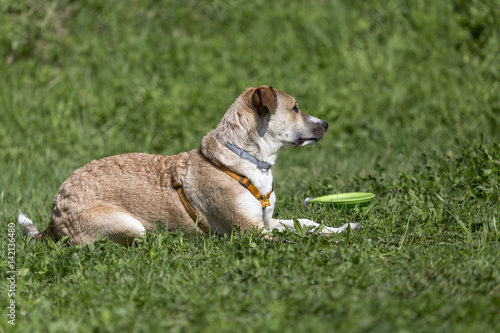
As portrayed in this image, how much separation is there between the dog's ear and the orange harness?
0.66 metres

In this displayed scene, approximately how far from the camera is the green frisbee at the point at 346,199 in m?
5.45

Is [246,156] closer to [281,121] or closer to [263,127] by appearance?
[263,127]

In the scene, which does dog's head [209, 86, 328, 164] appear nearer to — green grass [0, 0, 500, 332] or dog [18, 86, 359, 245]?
dog [18, 86, 359, 245]

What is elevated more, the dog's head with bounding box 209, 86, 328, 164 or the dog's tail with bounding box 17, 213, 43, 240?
the dog's head with bounding box 209, 86, 328, 164

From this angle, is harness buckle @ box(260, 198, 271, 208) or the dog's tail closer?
harness buckle @ box(260, 198, 271, 208)

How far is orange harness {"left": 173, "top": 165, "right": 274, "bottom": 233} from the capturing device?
5.10m

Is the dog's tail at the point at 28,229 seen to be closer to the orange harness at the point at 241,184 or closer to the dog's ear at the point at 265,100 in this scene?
the orange harness at the point at 241,184

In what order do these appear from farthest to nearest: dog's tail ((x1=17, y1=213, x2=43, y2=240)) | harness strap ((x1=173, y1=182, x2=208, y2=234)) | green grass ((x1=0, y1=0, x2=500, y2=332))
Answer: dog's tail ((x1=17, y1=213, x2=43, y2=240))
harness strap ((x1=173, y1=182, x2=208, y2=234))
green grass ((x1=0, y1=0, x2=500, y2=332))

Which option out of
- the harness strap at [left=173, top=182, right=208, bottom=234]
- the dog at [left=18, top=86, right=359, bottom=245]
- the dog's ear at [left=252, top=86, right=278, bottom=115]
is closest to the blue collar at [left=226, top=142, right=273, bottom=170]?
the dog at [left=18, top=86, right=359, bottom=245]

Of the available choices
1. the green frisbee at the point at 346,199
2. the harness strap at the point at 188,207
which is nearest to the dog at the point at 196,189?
the harness strap at the point at 188,207

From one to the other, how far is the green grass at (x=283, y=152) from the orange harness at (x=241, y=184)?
12.0 inches

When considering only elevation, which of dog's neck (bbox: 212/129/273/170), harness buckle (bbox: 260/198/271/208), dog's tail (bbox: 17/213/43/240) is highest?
dog's neck (bbox: 212/129/273/170)

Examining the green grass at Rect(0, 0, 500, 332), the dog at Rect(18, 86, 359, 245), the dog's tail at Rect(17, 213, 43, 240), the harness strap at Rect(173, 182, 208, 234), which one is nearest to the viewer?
the green grass at Rect(0, 0, 500, 332)

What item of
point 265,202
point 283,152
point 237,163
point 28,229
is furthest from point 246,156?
point 283,152
